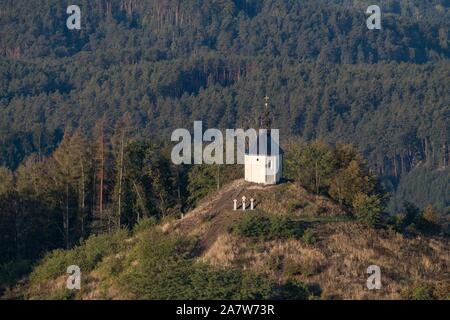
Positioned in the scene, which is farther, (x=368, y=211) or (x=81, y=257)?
(x=368, y=211)

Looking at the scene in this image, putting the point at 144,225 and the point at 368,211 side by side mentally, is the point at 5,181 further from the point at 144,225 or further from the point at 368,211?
the point at 368,211

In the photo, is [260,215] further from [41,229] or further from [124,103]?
[124,103]

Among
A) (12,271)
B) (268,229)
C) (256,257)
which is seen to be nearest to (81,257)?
(12,271)

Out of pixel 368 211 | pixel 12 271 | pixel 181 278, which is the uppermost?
pixel 368 211

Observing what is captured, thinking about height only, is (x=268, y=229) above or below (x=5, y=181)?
above

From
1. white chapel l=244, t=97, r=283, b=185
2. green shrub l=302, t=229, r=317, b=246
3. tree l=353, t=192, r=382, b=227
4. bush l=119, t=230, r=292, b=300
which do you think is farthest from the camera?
white chapel l=244, t=97, r=283, b=185

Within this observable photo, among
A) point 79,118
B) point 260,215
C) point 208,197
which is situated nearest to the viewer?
point 260,215

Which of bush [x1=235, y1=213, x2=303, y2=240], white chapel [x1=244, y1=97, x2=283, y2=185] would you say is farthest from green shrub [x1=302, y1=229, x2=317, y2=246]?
white chapel [x1=244, y1=97, x2=283, y2=185]

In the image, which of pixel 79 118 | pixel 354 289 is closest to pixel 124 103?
pixel 79 118
